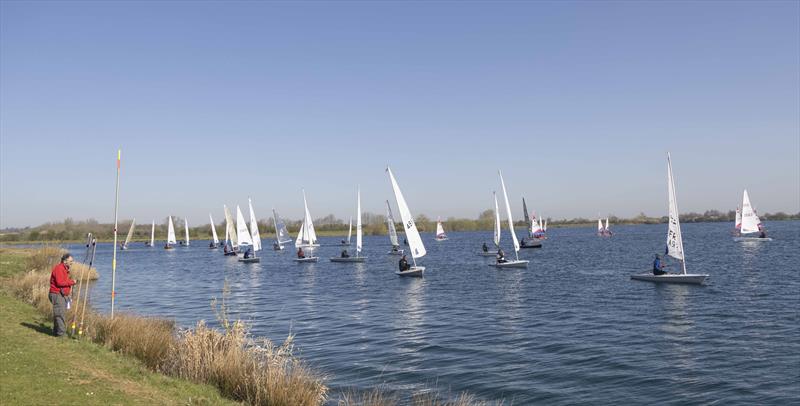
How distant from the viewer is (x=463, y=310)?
28.9 meters

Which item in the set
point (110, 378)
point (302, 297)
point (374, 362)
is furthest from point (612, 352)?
point (302, 297)

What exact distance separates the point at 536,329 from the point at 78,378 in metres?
17.1

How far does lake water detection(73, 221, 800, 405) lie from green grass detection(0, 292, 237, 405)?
492cm

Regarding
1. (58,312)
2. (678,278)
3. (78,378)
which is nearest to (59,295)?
(58,312)

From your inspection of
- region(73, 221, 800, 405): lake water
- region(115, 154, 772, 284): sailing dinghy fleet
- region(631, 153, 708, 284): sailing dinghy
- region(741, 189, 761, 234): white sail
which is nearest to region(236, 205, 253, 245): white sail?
region(115, 154, 772, 284): sailing dinghy fleet

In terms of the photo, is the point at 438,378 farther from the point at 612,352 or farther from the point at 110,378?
the point at 110,378

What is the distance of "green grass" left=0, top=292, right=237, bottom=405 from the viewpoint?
10.4m

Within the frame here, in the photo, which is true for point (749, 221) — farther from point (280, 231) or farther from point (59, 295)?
point (59, 295)

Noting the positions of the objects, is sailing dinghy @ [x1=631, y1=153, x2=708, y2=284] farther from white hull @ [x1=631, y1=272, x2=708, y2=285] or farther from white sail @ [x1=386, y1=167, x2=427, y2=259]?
white sail @ [x1=386, y1=167, x2=427, y2=259]

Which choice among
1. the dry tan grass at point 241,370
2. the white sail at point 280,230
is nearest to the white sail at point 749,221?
the white sail at point 280,230

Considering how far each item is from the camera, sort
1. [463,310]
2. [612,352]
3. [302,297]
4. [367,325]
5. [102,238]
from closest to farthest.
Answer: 1. [612,352]
2. [367,325]
3. [463,310]
4. [302,297]
5. [102,238]

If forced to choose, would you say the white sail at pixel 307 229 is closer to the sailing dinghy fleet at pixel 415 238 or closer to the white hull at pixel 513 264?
the sailing dinghy fleet at pixel 415 238

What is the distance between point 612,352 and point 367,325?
10726 mm

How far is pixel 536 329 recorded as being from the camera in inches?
924
